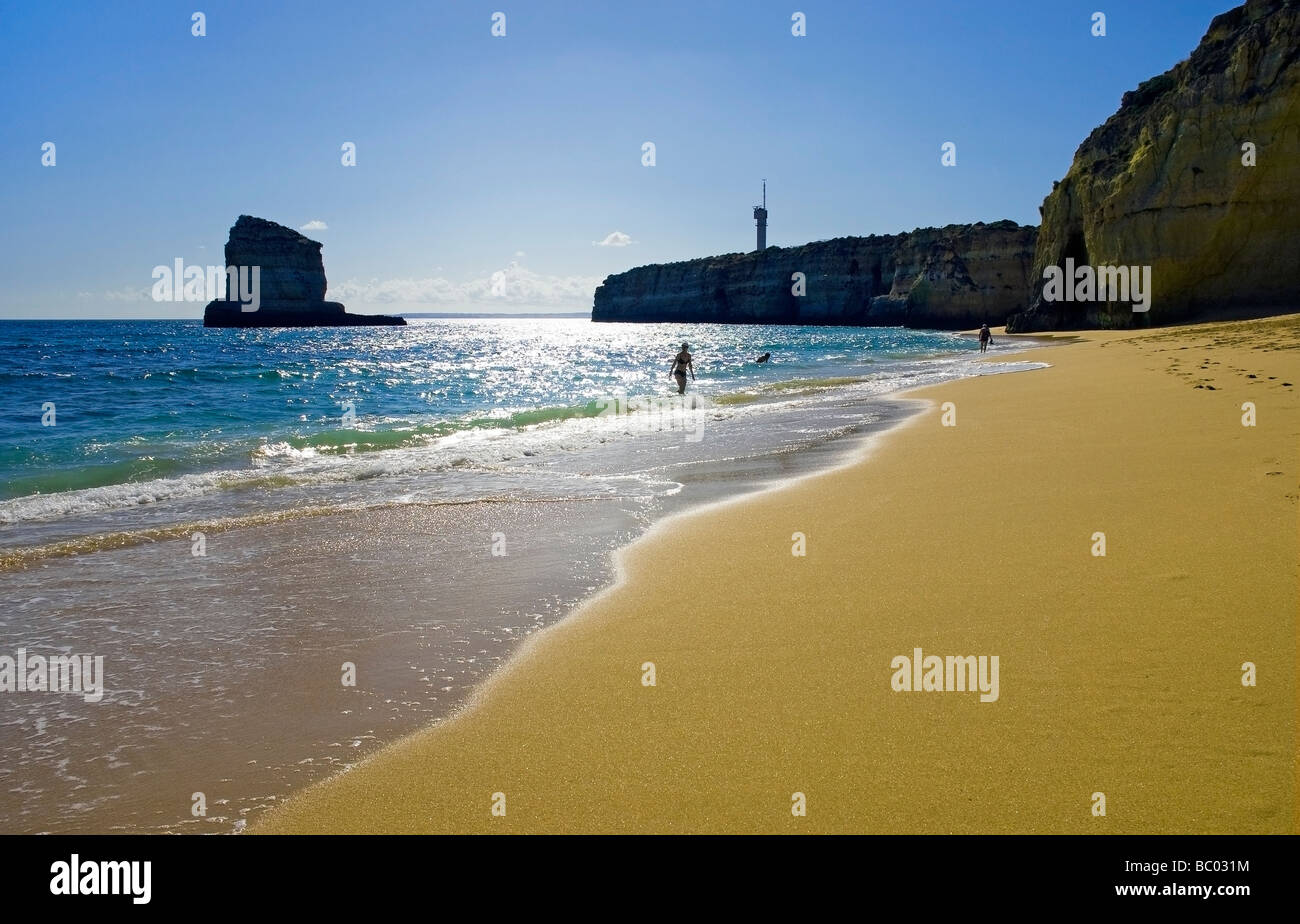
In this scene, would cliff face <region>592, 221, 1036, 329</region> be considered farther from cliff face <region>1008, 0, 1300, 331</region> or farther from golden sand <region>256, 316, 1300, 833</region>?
golden sand <region>256, 316, 1300, 833</region>

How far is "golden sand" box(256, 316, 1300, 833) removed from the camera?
2.82 metres

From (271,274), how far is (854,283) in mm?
83976

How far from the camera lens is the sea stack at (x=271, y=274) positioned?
117m

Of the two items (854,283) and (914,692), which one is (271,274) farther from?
(914,692)

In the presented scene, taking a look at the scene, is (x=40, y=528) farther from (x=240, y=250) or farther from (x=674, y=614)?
(x=240, y=250)

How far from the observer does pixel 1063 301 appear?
50.9 m

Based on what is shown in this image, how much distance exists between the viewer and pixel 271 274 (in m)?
118

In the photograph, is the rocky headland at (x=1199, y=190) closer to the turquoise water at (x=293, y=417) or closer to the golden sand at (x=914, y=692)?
the turquoise water at (x=293, y=417)

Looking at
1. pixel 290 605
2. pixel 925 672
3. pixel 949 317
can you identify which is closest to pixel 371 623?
pixel 290 605

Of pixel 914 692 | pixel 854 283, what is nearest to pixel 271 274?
pixel 854 283

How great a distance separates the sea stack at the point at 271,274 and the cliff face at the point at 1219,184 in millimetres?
109054

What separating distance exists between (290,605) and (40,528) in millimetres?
4749

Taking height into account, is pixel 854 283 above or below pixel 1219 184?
above

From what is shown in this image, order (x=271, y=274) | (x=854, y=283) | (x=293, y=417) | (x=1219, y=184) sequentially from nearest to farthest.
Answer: (x=293, y=417)
(x=1219, y=184)
(x=854, y=283)
(x=271, y=274)
